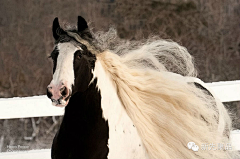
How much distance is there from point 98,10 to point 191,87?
456 centimetres

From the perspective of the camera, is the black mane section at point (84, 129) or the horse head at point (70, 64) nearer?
the horse head at point (70, 64)

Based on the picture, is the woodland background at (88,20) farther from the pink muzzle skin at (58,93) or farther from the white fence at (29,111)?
the pink muzzle skin at (58,93)

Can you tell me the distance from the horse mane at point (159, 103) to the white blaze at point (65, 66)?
240mm

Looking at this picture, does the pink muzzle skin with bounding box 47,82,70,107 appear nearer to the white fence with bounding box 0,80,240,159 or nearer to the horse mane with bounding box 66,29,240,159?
the horse mane with bounding box 66,29,240,159

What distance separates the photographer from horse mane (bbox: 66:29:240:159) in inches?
94.0

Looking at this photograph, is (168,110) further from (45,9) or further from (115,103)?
(45,9)

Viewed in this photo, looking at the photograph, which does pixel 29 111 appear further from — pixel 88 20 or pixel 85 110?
pixel 88 20

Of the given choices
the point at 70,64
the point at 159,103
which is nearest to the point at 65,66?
the point at 70,64

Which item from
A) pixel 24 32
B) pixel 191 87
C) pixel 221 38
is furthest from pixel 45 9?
pixel 191 87

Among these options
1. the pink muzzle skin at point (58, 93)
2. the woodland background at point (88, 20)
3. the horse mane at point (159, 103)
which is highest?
the pink muzzle skin at point (58, 93)

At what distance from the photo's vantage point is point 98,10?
22.9 feet

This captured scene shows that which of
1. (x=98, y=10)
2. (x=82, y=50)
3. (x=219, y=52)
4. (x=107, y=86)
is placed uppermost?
(x=82, y=50)

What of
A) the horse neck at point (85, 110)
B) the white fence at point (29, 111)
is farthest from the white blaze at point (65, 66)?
the white fence at point (29, 111)

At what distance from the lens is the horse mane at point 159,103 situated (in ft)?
7.83
